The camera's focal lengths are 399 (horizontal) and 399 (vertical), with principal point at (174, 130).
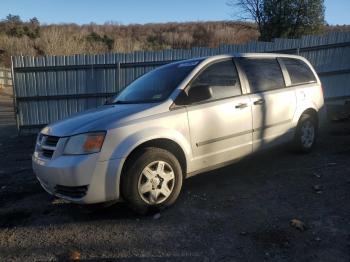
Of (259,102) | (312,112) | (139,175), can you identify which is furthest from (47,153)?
(312,112)

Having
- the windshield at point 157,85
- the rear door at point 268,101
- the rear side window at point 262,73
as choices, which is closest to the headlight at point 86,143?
the windshield at point 157,85

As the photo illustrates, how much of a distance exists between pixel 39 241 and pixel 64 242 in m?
0.27

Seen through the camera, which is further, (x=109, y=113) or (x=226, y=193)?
(x=226, y=193)

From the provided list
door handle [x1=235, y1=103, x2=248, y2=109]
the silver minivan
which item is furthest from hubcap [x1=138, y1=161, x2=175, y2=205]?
door handle [x1=235, y1=103, x2=248, y2=109]

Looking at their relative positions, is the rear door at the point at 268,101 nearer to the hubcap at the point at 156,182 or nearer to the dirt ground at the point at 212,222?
the dirt ground at the point at 212,222

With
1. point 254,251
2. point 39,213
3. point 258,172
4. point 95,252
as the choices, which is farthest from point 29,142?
point 254,251

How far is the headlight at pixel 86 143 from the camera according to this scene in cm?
405

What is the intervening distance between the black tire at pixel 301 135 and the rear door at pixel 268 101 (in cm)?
27

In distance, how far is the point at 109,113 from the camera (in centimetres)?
454

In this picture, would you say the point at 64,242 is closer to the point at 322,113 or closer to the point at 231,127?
the point at 231,127

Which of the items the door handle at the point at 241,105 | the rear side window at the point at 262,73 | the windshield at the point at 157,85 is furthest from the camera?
the rear side window at the point at 262,73

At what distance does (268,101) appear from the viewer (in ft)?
18.3

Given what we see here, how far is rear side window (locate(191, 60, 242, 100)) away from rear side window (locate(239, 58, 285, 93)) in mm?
247

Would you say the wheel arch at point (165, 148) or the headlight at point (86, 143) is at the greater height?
the headlight at point (86, 143)
